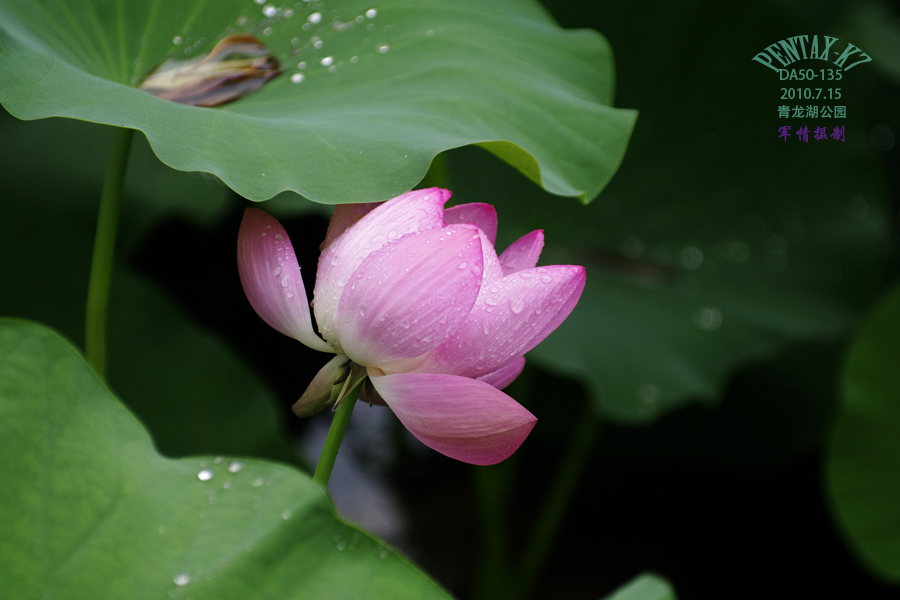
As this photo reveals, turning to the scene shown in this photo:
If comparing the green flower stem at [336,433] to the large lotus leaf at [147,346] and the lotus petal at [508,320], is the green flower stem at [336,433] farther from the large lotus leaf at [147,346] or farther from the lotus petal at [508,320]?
the large lotus leaf at [147,346]

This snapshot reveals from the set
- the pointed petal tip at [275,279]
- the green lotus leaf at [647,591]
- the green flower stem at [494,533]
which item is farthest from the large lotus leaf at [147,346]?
the pointed petal tip at [275,279]

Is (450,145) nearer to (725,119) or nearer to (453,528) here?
(725,119)

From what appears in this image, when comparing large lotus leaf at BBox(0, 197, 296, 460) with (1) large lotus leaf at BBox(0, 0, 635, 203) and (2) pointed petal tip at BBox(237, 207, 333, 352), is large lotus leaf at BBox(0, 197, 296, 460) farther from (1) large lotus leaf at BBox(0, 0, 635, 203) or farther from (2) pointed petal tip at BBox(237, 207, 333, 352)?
(2) pointed petal tip at BBox(237, 207, 333, 352)

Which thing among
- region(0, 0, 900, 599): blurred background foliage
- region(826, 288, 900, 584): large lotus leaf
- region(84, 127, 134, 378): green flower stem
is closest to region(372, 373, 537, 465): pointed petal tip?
region(84, 127, 134, 378): green flower stem

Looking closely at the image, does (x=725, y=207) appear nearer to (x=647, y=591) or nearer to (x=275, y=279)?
(x=647, y=591)

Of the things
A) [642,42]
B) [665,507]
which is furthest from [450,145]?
[665,507]

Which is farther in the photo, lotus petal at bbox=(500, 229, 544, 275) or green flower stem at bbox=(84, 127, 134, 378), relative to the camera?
green flower stem at bbox=(84, 127, 134, 378)

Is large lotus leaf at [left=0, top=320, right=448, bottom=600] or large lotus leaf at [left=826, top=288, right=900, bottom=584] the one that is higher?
large lotus leaf at [left=0, top=320, right=448, bottom=600]
